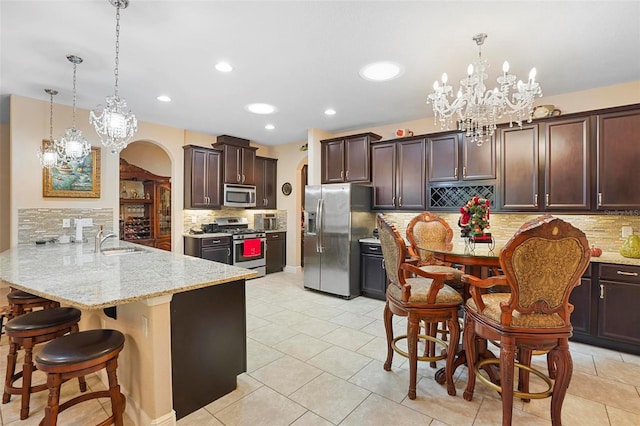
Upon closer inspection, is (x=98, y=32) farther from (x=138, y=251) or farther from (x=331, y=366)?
(x=331, y=366)

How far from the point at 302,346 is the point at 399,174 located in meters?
2.85

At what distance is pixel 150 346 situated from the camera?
67.6 inches

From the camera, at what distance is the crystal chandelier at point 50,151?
362 centimetres

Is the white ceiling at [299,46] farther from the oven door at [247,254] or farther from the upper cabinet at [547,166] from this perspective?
the oven door at [247,254]

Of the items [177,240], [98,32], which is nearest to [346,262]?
[177,240]

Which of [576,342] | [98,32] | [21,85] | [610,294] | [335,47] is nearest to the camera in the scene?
[98,32]

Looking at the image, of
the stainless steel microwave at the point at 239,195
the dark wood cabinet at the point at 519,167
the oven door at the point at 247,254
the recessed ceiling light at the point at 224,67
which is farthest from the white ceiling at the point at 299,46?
the oven door at the point at 247,254

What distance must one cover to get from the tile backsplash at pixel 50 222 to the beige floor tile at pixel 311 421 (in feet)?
12.5

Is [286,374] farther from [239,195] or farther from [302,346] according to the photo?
[239,195]

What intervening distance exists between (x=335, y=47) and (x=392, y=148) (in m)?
2.25

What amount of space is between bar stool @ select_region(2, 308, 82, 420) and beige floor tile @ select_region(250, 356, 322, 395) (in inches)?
53.7

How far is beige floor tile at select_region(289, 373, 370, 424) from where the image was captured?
1.96 m

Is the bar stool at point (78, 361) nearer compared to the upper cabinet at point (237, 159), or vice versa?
the bar stool at point (78, 361)

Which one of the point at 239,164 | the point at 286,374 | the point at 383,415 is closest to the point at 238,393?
the point at 286,374
